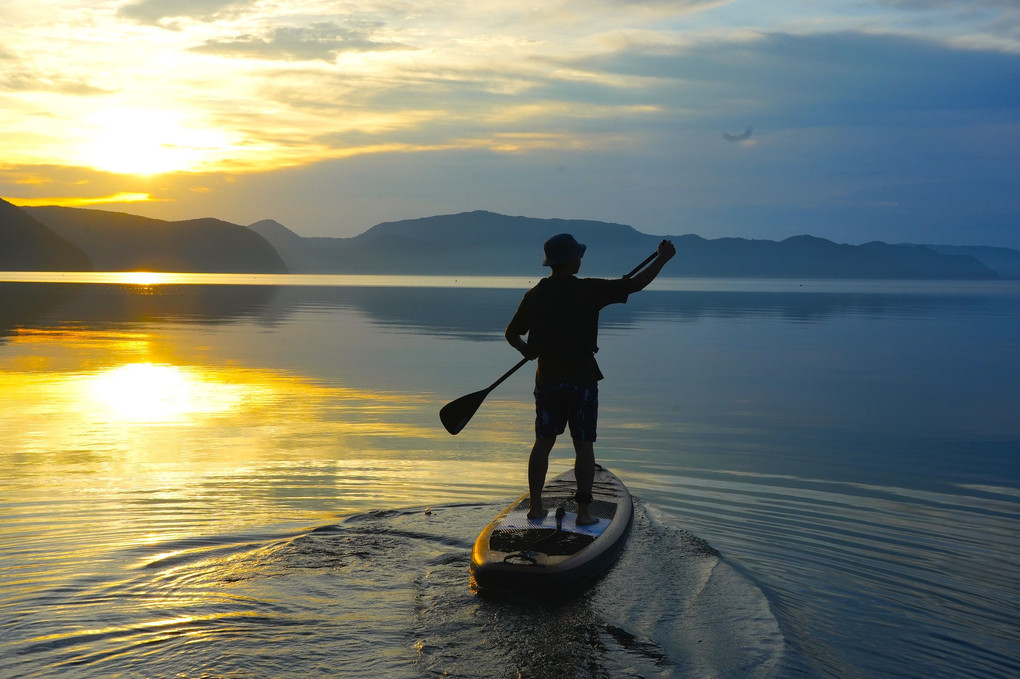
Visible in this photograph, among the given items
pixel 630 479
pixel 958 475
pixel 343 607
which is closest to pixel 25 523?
pixel 343 607

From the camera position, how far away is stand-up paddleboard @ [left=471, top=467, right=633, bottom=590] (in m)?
6.74

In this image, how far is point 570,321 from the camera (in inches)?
299

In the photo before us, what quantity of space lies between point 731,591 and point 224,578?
3825mm

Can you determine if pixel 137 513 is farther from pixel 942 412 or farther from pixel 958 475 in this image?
pixel 942 412

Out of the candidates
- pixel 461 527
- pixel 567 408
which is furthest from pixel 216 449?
pixel 567 408

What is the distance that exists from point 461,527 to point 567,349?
211 cm

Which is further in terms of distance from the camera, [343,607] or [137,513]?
[137,513]

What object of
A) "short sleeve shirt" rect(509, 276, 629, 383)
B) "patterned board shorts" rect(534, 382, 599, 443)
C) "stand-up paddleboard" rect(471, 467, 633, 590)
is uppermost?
"short sleeve shirt" rect(509, 276, 629, 383)

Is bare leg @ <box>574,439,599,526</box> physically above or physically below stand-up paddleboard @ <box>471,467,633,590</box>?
above

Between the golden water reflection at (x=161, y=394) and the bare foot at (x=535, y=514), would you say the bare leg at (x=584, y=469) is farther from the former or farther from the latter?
the golden water reflection at (x=161, y=394)

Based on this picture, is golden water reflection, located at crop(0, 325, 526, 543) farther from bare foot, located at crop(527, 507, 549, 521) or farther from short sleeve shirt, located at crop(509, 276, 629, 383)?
short sleeve shirt, located at crop(509, 276, 629, 383)

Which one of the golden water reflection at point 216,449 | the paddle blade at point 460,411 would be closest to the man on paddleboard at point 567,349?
the paddle blade at point 460,411

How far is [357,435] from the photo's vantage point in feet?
44.7

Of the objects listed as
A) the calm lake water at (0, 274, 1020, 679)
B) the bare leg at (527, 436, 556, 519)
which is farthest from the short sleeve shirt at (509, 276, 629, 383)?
the calm lake water at (0, 274, 1020, 679)
